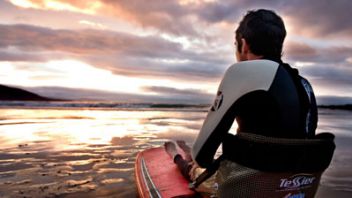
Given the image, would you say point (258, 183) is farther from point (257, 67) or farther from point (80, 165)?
point (80, 165)

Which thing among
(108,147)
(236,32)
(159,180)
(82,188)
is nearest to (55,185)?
(82,188)

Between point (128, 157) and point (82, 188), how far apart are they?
2483mm

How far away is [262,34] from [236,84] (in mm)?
413

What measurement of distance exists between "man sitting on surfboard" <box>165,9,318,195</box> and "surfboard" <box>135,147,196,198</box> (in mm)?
1911

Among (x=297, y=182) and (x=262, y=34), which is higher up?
(x=262, y=34)

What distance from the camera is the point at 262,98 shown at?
1929 millimetres

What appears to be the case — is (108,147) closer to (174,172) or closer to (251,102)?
(174,172)

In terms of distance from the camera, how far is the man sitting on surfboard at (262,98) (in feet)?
6.34

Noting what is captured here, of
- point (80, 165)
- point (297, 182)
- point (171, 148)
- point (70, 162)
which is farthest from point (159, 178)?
point (70, 162)

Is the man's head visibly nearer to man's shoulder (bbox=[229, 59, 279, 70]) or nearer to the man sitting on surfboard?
the man sitting on surfboard

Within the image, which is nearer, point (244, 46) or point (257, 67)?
point (257, 67)

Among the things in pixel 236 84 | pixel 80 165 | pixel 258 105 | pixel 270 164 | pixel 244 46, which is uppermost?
pixel 244 46

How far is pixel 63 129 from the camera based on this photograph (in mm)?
13367

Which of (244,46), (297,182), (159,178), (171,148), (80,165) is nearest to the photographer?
(297,182)
